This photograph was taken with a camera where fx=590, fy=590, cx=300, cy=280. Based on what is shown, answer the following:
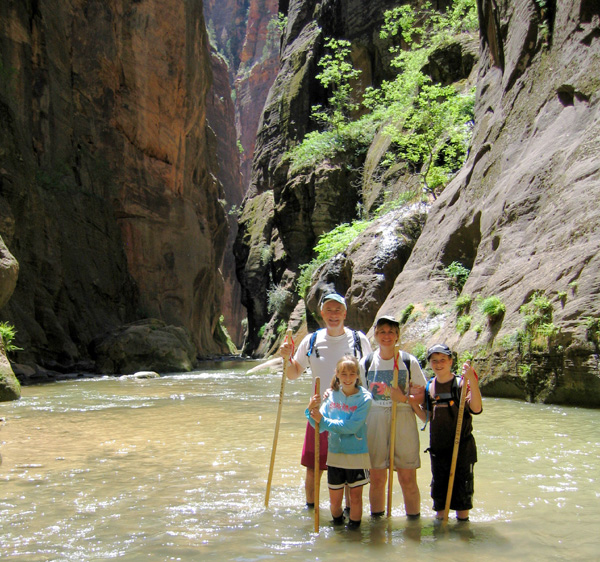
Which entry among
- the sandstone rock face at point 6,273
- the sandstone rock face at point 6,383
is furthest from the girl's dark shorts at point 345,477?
the sandstone rock face at point 6,273

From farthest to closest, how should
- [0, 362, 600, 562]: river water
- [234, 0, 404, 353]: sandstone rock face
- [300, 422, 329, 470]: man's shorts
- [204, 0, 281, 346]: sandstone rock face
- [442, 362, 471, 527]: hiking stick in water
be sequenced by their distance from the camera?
[204, 0, 281, 346]: sandstone rock face < [234, 0, 404, 353]: sandstone rock face < [300, 422, 329, 470]: man's shorts < [442, 362, 471, 527]: hiking stick in water < [0, 362, 600, 562]: river water

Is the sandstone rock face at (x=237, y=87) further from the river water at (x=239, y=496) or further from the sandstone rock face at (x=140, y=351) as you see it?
the river water at (x=239, y=496)

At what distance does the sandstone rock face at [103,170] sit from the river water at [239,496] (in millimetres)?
12598

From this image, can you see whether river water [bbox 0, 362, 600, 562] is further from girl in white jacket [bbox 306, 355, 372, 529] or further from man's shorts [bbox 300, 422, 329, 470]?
man's shorts [bbox 300, 422, 329, 470]

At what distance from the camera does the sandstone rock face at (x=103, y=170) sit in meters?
20.2

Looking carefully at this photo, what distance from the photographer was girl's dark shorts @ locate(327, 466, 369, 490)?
3533mm

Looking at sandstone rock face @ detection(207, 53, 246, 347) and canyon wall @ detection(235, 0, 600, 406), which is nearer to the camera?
canyon wall @ detection(235, 0, 600, 406)

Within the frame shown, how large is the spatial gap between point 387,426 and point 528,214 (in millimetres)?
7557

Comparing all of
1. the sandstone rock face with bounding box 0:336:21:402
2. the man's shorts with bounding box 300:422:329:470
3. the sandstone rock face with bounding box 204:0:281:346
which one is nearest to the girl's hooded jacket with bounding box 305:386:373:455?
the man's shorts with bounding box 300:422:329:470

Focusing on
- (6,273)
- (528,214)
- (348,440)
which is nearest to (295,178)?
(6,273)

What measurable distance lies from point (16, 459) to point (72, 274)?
1999 centimetres

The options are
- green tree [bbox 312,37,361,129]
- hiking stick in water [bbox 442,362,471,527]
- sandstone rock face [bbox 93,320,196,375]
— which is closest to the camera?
hiking stick in water [bbox 442,362,471,527]

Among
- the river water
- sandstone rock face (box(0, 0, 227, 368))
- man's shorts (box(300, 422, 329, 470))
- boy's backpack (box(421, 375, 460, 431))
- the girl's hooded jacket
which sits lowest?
the river water

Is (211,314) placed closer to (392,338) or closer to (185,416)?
(185,416)
